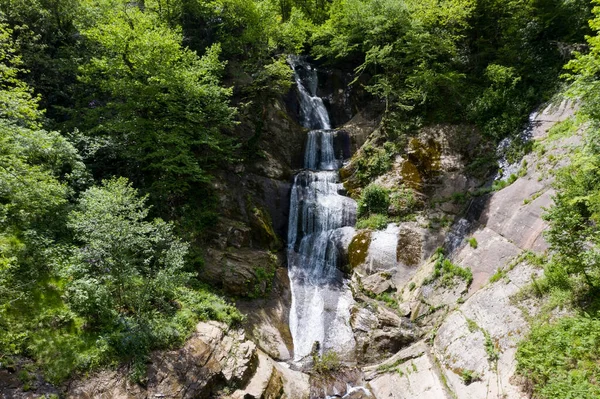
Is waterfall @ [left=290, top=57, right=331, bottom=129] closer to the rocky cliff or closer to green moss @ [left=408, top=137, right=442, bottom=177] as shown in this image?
the rocky cliff

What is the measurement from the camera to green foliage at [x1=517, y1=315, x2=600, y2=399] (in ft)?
21.5

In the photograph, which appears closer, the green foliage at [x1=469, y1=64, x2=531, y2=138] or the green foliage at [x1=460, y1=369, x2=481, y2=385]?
the green foliage at [x1=460, y1=369, x2=481, y2=385]

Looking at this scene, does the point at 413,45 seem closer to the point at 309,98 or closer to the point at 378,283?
the point at 309,98

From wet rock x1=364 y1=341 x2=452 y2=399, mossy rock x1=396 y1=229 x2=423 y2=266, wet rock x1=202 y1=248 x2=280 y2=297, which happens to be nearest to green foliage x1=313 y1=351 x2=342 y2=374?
wet rock x1=364 y1=341 x2=452 y2=399

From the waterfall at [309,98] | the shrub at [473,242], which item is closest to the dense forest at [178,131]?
the waterfall at [309,98]

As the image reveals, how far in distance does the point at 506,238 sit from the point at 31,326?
16354 millimetres

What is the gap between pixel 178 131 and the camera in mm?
15688

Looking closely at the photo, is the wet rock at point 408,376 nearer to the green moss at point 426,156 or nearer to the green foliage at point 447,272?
the green foliage at point 447,272

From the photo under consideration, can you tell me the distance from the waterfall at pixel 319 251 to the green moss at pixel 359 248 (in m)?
0.86

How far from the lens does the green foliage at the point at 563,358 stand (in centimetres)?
656

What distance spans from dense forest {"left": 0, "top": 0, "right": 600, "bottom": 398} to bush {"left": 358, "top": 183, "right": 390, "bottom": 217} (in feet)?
5.73

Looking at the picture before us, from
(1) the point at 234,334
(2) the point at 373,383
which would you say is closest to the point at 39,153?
(1) the point at 234,334

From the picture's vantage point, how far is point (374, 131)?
22938 mm

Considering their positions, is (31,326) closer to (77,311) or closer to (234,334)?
(77,311)
